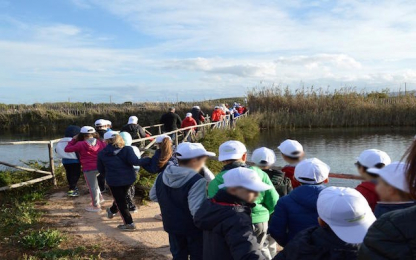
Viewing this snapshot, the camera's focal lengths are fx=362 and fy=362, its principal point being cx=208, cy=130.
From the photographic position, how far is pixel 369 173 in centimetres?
279

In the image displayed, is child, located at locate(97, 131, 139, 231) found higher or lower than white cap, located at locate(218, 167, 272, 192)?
lower

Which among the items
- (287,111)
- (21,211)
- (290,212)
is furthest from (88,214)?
(287,111)

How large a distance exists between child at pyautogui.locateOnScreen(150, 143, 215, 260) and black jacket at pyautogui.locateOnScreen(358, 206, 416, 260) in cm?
180

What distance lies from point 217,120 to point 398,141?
9069 millimetres

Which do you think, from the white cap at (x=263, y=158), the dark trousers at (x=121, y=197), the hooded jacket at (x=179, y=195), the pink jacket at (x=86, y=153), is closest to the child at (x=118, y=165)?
the dark trousers at (x=121, y=197)

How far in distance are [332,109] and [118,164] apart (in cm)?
2409

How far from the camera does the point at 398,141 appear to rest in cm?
1802

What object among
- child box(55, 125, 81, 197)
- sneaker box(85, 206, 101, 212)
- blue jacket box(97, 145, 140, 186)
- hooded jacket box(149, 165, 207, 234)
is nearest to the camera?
hooded jacket box(149, 165, 207, 234)

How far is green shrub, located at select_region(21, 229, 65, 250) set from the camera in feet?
14.5

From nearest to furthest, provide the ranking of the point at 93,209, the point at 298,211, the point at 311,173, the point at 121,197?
the point at 298,211 < the point at 311,173 < the point at 121,197 < the point at 93,209

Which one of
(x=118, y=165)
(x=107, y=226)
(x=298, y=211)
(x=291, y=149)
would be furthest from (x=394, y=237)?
(x=107, y=226)

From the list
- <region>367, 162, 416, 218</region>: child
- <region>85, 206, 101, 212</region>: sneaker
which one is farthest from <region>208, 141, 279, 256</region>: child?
<region>85, 206, 101, 212</region>: sneaker

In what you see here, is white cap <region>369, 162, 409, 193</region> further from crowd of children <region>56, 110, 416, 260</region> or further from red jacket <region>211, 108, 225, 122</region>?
red jacket <region>211, 108, 225, 122</region>

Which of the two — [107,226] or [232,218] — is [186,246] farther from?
[107,226]
